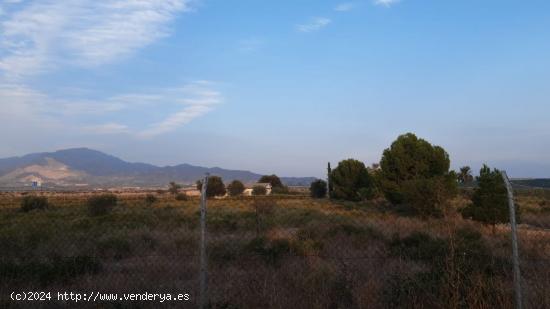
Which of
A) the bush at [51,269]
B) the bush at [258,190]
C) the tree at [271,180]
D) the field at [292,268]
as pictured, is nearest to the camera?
the field at [292,268]

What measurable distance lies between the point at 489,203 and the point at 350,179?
28340 mm

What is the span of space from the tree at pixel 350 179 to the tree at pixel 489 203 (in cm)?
2539

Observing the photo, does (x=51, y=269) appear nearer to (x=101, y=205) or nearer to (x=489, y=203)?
(x=101, y=205)

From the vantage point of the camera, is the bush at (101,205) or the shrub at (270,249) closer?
the shrub at (270,249)

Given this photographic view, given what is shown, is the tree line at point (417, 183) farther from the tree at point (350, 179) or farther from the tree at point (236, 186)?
the tree at point (236, 186)

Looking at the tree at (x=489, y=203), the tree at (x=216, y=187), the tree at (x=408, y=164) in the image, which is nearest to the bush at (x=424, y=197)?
the tree at (x=489, y=203)

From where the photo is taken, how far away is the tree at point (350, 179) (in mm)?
48219

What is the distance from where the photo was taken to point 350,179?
160 ft

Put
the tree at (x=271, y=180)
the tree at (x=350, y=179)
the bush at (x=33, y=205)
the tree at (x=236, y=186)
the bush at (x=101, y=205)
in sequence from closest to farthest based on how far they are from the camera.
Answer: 1. the tree at (x=236, y=186)
2. the bush at (x=101, y=205)
3. the bush at (x=33, y=205)
4. the tree at (x=350, y=179)
5. the tree at (x=271, y=180)

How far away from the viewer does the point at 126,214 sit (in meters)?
19.8

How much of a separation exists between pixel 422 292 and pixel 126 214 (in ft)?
52.8

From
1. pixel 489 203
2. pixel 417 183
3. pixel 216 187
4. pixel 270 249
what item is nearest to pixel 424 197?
pixel 417 183

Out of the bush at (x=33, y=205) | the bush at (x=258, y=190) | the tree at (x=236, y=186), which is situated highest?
the tree at (x=236, y=186)

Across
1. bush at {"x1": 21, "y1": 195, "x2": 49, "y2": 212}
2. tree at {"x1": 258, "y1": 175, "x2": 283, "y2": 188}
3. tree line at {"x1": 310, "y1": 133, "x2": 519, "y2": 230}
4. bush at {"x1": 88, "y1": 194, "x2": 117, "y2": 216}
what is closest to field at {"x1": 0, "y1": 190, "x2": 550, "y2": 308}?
tree line at {"x1": 310, "y1": 133, "x2": 519, "y2": 230}
